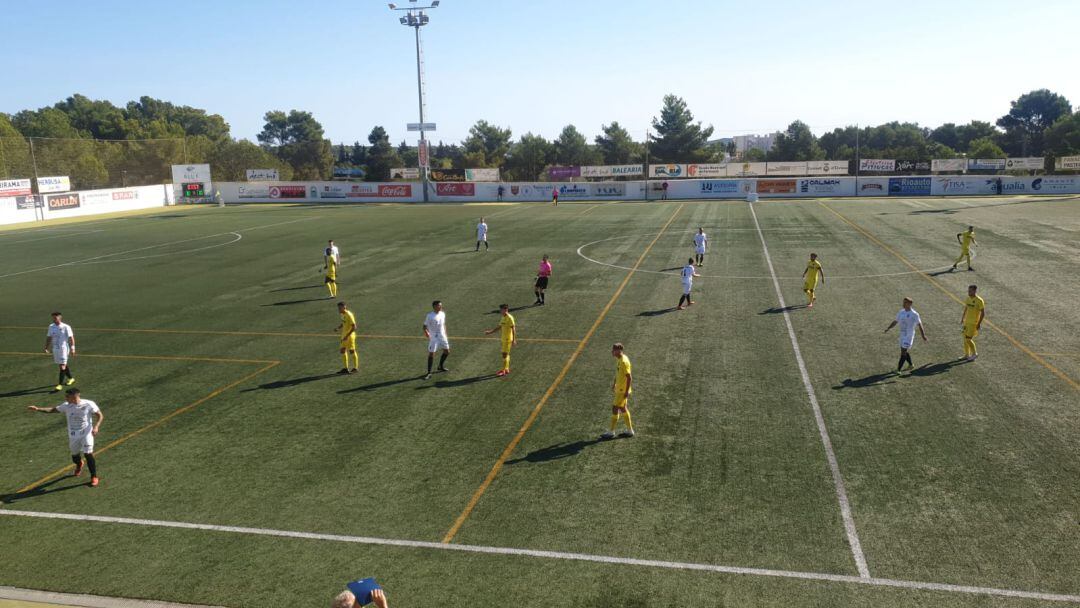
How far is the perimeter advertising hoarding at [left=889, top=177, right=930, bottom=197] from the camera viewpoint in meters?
67.5

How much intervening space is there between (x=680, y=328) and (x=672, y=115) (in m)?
94.7

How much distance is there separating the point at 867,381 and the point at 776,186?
195ft

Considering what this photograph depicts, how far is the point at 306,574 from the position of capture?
909 centimetres

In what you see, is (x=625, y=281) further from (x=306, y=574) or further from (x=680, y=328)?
(x=306, y=574)

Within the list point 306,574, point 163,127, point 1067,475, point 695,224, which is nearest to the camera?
point 306,574

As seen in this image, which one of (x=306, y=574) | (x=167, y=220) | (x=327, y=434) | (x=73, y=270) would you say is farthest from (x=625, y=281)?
(x=167, y=220)

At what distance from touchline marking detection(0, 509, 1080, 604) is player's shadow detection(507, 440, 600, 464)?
282 cm

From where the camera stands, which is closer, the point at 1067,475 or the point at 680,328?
the point at 1067,475

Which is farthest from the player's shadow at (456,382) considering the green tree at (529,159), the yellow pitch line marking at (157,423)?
the green tree at (529,159)

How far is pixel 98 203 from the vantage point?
229 ft

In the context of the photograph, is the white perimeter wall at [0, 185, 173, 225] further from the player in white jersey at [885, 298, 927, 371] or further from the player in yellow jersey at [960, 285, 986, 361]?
the player in yellow jersey at [960, 285, 986, 361]

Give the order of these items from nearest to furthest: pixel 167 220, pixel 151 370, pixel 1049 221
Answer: pixel 151 370
pixel 1049 221
pixel 167 220

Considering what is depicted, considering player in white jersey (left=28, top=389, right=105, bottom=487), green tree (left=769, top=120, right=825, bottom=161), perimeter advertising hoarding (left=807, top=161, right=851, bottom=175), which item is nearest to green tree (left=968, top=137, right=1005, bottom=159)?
green tree (left=769, top=120, right=825, bottom=161)

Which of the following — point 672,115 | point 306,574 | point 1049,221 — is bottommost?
point 306,574
